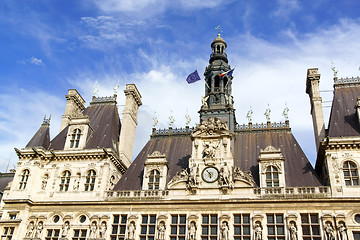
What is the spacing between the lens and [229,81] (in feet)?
156

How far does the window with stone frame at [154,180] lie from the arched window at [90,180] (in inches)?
242

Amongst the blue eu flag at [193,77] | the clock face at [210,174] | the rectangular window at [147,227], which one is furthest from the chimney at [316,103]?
the rectangular window at [147,227]

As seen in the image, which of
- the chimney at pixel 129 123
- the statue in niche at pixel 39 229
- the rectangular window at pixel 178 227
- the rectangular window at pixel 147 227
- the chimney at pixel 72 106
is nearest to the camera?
the rectangular window at pixel 178 227

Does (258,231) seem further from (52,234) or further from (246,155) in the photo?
(52,234)

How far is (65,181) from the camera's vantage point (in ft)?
135

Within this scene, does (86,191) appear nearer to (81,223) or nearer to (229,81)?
(81,223)

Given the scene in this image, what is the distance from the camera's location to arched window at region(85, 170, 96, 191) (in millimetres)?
40025

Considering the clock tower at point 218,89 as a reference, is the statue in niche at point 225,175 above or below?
below

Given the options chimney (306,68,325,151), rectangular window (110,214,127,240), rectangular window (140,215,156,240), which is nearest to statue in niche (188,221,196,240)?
rectangular window (140,215,156,240)

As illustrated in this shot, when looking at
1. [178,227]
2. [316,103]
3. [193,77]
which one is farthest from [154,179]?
[316,103]

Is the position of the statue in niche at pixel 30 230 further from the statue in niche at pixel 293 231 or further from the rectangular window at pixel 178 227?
the statue in niche at pixel 293 231

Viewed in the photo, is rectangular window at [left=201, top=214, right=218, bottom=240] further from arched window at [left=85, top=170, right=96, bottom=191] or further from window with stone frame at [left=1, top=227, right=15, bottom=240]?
window with stone frame at [left=1, top=227, right=15, bottom=240]

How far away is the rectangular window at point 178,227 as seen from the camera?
115ft

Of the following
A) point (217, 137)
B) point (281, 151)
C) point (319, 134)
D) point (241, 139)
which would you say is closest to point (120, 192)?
point (217, 137)
